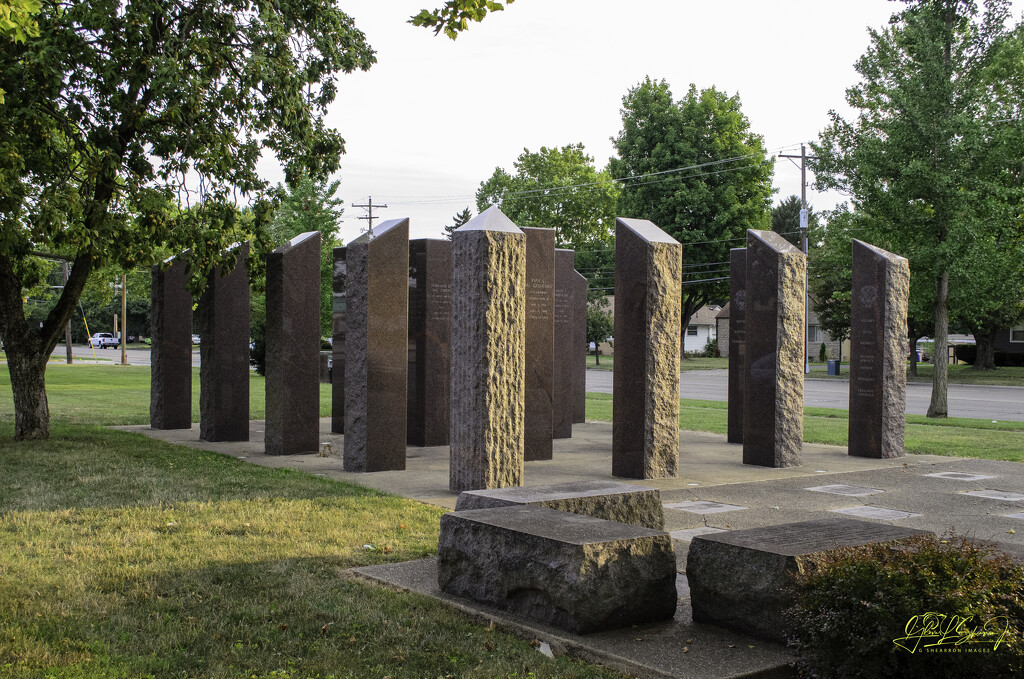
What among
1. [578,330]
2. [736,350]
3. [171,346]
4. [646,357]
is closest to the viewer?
[646,357]

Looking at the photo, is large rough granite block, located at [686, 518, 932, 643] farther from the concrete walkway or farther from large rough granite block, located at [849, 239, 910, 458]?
large rough granite block, located at [849, 239, 910, 458]

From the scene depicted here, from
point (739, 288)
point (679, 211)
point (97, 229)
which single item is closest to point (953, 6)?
point (739, 288)

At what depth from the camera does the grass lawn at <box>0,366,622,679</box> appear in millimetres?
4566

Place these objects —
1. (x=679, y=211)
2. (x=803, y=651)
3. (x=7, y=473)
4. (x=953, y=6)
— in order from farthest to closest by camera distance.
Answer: (x=679, y=211), (x=953, y=6), (x=7, y=473), (x=803, y=651)

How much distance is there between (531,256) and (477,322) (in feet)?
12.8

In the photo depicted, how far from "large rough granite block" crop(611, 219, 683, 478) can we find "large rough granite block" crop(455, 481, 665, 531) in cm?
378

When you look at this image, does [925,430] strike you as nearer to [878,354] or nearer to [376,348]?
[878,354]

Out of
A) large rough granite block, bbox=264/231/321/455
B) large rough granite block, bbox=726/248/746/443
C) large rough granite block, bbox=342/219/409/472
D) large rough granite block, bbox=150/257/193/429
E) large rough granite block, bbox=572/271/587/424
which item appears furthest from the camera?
large rough granite block, bbox=572/271/587/424

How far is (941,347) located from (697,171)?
2528 centimetres

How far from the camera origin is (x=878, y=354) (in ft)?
43.4

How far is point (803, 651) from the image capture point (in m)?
4.07

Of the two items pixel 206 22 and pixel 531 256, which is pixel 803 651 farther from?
pixel 206 22

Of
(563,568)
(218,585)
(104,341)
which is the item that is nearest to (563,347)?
(218,585)

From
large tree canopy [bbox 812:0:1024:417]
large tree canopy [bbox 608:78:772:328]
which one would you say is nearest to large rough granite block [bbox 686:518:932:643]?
large tree canopy [bbox 812:0:1024:417]
